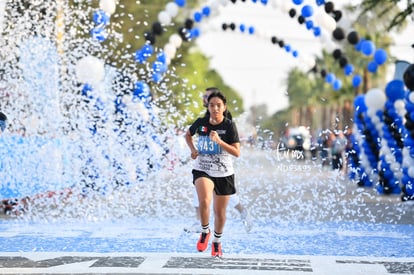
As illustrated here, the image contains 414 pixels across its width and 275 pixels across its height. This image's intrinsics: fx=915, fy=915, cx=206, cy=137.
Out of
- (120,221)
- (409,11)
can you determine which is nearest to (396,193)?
(409,11)

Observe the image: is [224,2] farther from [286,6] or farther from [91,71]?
[91,71]

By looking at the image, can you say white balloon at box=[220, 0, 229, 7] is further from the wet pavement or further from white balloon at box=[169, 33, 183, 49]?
the wet pavement

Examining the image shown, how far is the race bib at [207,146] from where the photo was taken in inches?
350

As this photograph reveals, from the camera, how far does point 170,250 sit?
9.62 m

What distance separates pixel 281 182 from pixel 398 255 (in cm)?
1659

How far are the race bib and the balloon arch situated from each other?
538 centimetres

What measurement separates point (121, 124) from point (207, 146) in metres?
11.9

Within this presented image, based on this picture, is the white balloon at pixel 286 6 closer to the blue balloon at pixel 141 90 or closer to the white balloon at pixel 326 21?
the white balloon at pixel 326 21

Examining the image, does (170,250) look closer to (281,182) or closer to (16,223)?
(16,223)

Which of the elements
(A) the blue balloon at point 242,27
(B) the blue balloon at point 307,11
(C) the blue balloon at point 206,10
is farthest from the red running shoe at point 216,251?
(A) the blue balloon at point 242,27

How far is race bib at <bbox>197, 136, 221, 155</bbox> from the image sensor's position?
29.2 feet

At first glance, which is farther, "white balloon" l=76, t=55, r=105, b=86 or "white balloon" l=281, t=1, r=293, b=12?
"white balloon" l=281, t=1, r=293, b=12

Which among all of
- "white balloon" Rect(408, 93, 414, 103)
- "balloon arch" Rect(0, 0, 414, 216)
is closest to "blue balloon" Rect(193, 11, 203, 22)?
"balloon arch" Rect(0, 0, 414, 216)

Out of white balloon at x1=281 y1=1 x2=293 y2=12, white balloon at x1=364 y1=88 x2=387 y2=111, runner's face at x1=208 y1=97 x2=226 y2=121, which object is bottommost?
runner's face at x1=208 y1=97 x2=226 y2=121
